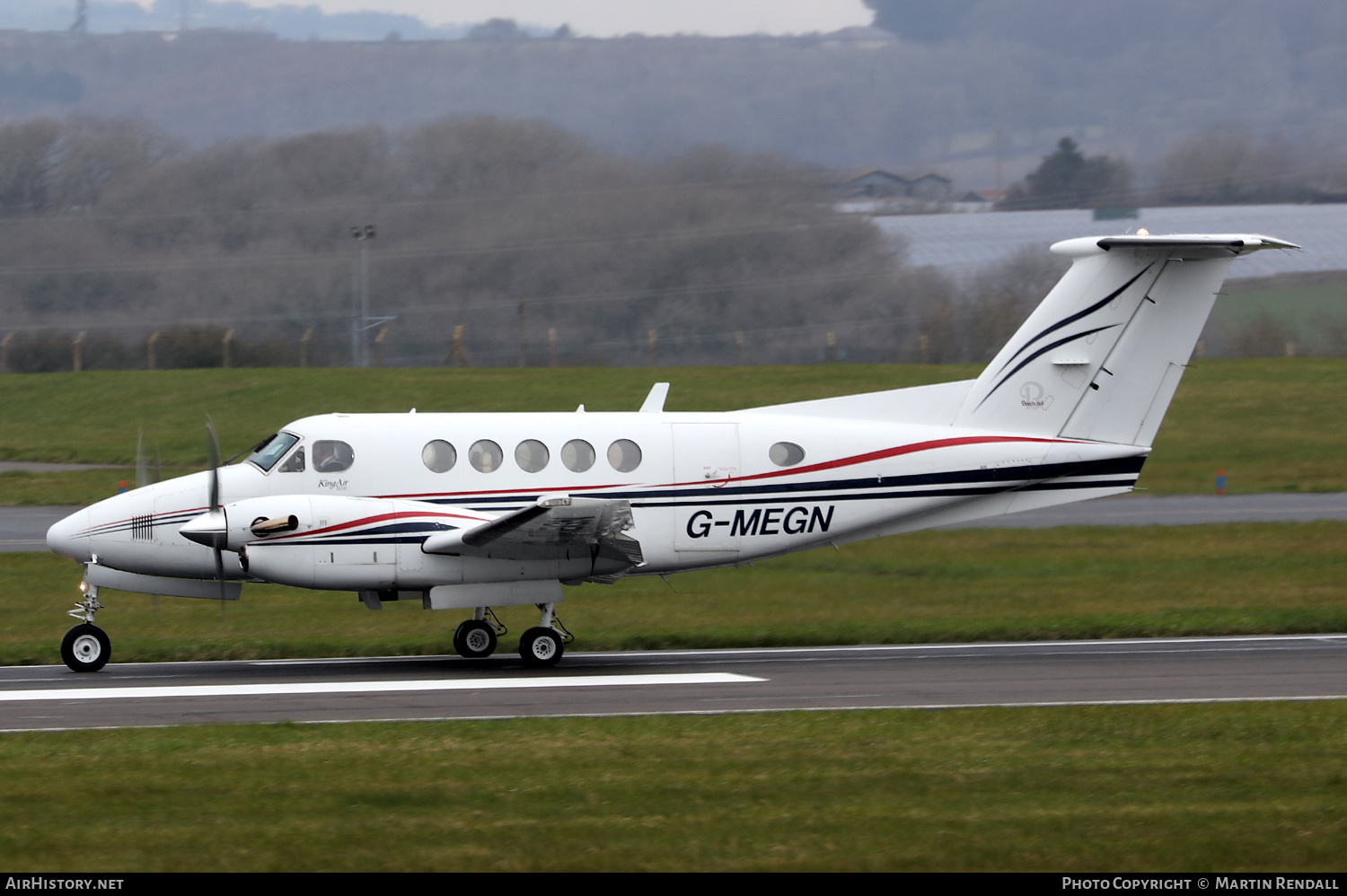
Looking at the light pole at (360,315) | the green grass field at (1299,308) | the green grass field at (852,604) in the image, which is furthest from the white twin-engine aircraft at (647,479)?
the light pole at (360,315)

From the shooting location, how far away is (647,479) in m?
15.7

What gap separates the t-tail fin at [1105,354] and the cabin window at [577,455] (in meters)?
4.70

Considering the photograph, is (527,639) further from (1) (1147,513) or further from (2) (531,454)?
(1) (1147,513)

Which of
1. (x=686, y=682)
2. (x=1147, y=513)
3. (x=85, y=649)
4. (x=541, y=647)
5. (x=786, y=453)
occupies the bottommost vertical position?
(x=1147, y=513)

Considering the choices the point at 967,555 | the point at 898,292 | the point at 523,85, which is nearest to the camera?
the point at 967,555

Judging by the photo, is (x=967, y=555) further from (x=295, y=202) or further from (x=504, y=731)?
(x=295, y=202)

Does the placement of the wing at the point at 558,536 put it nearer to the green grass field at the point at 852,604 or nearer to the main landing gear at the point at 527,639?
the main landing gear at the point at 527,639

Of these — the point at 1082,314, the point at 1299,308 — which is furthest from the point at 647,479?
the point at 1299,308

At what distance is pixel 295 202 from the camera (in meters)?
56.8

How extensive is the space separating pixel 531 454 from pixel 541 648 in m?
2.26

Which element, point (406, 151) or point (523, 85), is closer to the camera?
point (406, 151)

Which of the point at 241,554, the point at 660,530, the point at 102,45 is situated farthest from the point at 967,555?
the point at 102,45

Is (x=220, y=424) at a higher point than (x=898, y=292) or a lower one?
lower

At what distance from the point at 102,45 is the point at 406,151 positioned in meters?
39.3
